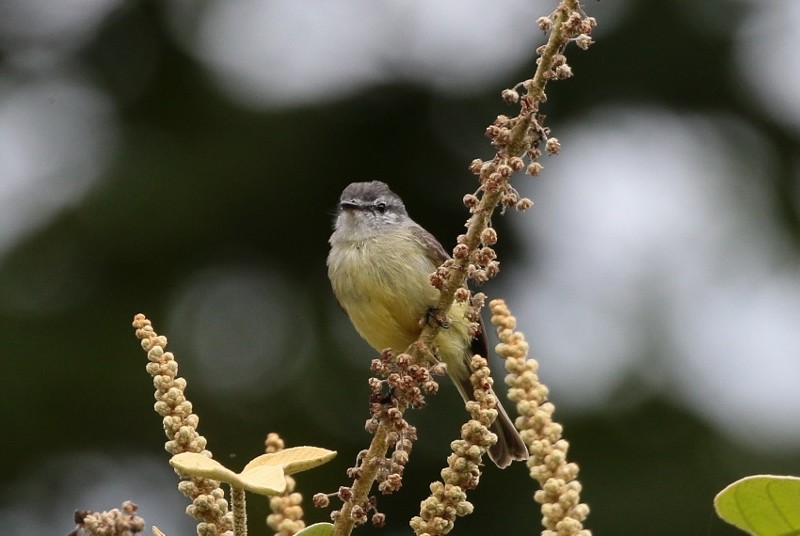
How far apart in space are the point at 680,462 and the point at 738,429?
21.8 inches

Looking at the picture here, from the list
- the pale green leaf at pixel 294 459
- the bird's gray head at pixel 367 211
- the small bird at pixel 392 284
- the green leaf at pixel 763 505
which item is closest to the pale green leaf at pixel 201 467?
the pale green leaf at pixel 294 459

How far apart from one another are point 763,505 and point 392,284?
3.55m

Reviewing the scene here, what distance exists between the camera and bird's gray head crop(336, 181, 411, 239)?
5684 mm

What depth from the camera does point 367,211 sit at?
5.80 metres

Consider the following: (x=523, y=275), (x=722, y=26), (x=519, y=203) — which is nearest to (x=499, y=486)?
(x=523, y=275)

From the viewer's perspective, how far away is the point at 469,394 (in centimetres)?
588

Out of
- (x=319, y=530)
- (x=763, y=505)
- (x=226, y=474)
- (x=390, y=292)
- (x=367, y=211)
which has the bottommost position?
(x=763, y=505)

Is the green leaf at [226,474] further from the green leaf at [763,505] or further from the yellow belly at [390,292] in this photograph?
the yellow belly at [390,292]

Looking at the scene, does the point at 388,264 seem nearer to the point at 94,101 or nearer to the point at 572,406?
the point at 572,406

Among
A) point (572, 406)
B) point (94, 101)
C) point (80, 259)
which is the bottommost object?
point (572, 406)

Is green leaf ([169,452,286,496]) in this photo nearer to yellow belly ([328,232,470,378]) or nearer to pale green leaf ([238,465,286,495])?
pale green leaf ([238,465,286,495])

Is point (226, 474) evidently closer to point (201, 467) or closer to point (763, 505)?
point (201, 467)

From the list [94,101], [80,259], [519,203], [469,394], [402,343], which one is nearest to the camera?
[519,203]

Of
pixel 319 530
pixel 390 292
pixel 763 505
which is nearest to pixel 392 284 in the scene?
pixel 390 292
